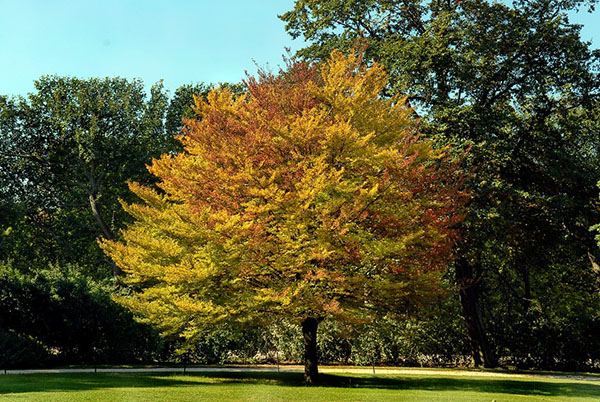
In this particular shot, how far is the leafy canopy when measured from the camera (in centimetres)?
1444

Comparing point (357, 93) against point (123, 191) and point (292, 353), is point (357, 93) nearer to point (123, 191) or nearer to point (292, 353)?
point (292, 353)

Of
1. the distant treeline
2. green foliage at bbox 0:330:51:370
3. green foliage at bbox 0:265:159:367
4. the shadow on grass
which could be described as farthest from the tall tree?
the shadow on grass

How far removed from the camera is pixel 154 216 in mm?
16672

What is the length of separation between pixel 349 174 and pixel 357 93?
2.31 meters

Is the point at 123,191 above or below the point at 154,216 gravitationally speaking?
above

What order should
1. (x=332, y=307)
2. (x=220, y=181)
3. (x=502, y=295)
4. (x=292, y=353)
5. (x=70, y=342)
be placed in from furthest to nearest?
(x=502, y=295)
(x=292, y=353)
(x=70, y=342)
(x=220, y=181)
(x=332, y=307)

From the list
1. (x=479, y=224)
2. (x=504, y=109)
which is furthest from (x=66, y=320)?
(x=504, y=109)

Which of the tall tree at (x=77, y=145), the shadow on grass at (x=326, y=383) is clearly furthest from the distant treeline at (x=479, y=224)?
the tall tree at (x=77, y=145)

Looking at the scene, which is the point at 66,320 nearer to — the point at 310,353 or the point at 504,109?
the point at 310,353

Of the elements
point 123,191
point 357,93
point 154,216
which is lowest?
point 154,216

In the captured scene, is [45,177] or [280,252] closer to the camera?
[280,252]

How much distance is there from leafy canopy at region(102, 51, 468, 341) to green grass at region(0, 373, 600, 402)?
186cm

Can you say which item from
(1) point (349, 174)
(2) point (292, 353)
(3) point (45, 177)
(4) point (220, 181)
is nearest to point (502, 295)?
(2) point (292, 353)

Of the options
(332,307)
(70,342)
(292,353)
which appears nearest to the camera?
(332,307)
